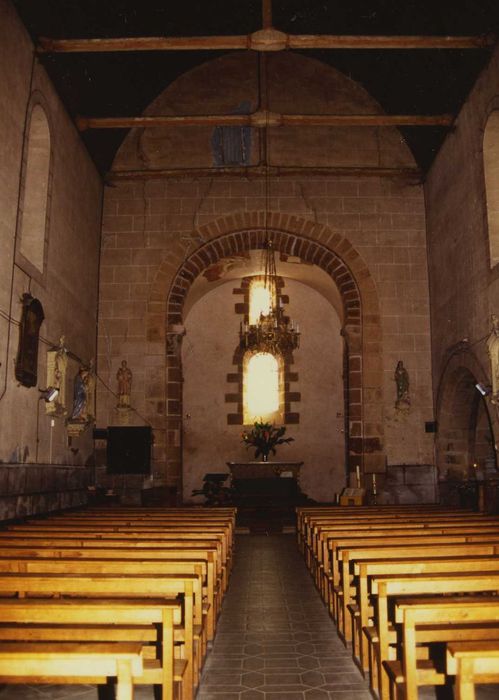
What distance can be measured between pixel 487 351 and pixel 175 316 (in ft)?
22.4

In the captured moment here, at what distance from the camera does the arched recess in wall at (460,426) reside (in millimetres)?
13383

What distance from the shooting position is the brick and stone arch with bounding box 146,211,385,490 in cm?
1446

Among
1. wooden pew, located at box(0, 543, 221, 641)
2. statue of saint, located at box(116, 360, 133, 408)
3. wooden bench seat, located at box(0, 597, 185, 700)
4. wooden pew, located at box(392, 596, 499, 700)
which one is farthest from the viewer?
statue of saint, located at box(116, 360, 133, 408)

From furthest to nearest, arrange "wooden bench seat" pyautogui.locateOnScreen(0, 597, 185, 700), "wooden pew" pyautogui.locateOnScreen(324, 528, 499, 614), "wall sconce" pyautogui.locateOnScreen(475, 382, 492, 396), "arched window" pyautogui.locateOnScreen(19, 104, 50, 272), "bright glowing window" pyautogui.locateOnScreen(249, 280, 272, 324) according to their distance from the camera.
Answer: "bright glowing window" pyautogui.locateOnScreen(249, 280, 272, 324) → "arched window" pyautogui.locateOnScreen(19, 104, 50, 272) → "wall sconce" pyautogui.locateOnScreen(475, 382, 492, 396) → "wooden pew" pyautogui.locateOnScreen(324, 528, 499, 614) → "wooden bench seat" pyautogui.locateOnScreen(0, 597, 185, 700)

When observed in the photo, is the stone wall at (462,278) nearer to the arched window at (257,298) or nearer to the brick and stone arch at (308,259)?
the brick and stone arch at (308,259)

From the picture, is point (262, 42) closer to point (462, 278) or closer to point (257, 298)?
point (462, 278)

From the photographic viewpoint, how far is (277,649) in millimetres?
5328

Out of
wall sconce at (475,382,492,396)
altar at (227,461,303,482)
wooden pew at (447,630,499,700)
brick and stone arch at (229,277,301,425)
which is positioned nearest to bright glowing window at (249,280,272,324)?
brick and stone arch at (229,277,301,425)

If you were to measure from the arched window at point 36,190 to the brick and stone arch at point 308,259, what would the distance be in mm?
4008

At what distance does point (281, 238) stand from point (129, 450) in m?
5.60

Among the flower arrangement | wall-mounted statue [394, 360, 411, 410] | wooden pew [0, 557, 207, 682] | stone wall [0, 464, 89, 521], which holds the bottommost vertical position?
wooden pew [0, 557, 207, 682]

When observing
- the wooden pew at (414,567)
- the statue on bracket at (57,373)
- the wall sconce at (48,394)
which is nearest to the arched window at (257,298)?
the statue on bracket at (57,373)

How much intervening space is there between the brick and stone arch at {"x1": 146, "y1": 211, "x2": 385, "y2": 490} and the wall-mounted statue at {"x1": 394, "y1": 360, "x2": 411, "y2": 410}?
Answer: 1.18 ft

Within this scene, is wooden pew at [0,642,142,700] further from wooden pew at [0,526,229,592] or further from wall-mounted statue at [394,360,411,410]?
wall-mounted statue at [394,360,411,410]
